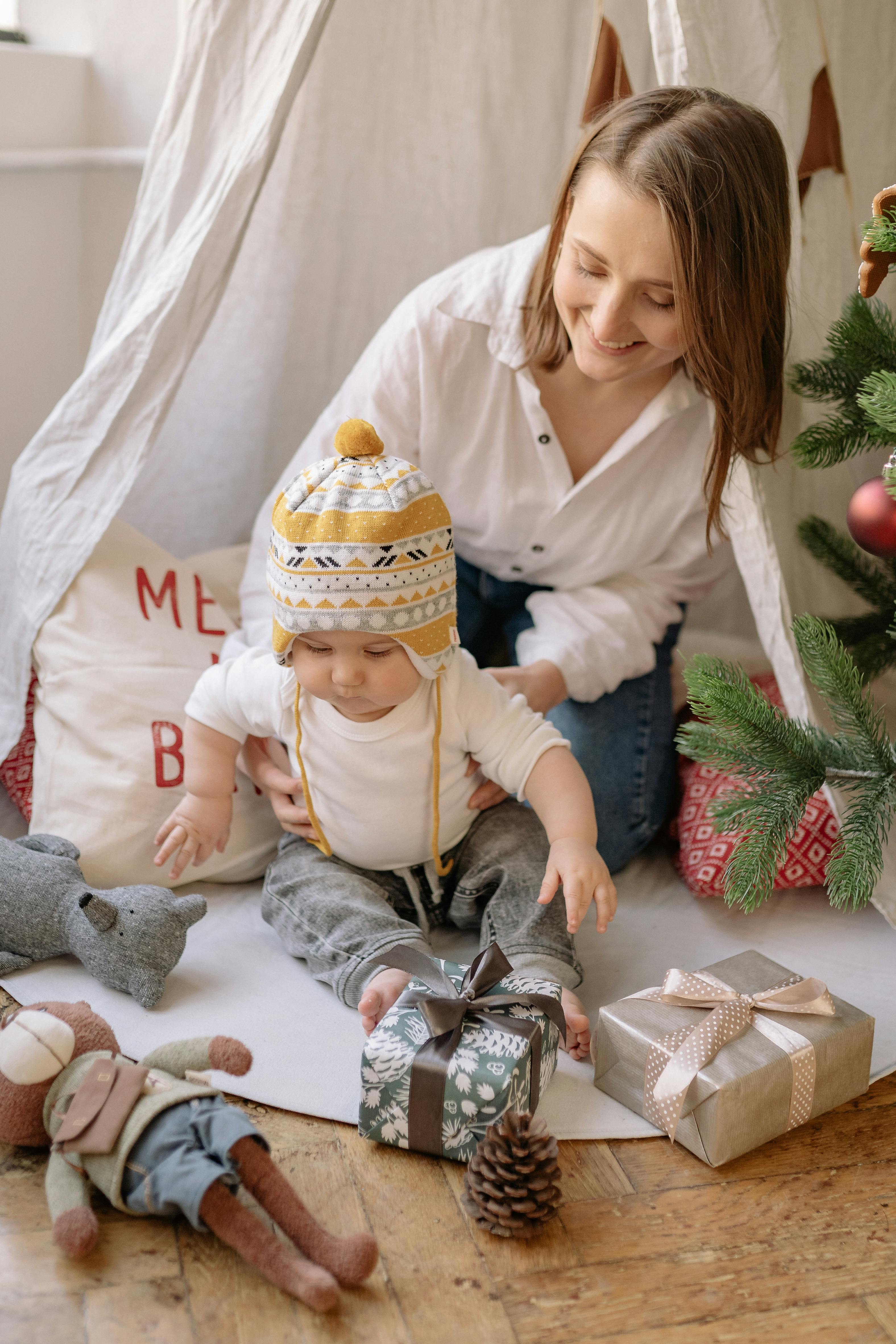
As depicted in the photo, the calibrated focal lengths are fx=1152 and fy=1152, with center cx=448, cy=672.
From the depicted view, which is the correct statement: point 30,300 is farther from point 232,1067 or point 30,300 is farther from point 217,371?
point 232,1067

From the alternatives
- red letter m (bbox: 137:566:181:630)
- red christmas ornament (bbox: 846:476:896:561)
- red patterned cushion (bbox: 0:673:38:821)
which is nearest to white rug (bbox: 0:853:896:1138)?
red patterned cushion (bbox: 0:673:38:821)

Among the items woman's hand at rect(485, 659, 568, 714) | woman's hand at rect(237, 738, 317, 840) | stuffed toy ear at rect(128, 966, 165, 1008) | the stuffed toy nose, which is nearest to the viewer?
the stuffed toy nose

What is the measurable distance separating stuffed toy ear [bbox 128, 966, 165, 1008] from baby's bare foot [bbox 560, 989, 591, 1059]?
0.40m

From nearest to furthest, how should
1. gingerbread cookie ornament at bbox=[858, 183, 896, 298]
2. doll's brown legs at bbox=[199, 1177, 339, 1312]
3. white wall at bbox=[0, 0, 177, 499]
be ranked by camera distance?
doll's brown legs at bbox=[199, 1177, 339, 1312]
gingerbread cookie ornament at bbox=[858, 183, 896, 298]
white wall at bbox=[0, 0, 177, 499]

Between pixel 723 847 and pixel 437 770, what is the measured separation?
41cm

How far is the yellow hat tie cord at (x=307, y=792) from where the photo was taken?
3.96ft

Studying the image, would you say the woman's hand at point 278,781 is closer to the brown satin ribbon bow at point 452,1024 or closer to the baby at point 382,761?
the baby at point 382,761

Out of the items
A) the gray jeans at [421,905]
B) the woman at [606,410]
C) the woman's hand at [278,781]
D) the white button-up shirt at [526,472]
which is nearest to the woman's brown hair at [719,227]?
the woman at [606,410]

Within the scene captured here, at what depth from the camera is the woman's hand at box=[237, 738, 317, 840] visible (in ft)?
4.18

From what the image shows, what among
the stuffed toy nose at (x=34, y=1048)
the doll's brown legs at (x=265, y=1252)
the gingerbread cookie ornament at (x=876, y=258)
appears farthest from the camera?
the gingerbread cookie ornament at (x=876, y=258)

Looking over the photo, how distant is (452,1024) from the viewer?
0.99 metres

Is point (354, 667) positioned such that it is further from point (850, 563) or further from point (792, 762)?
point (850, 563)

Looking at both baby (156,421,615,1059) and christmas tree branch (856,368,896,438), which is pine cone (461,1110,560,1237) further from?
christmas tree branch (856,368,896,438)

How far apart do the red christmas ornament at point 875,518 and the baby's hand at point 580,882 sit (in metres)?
0.41
